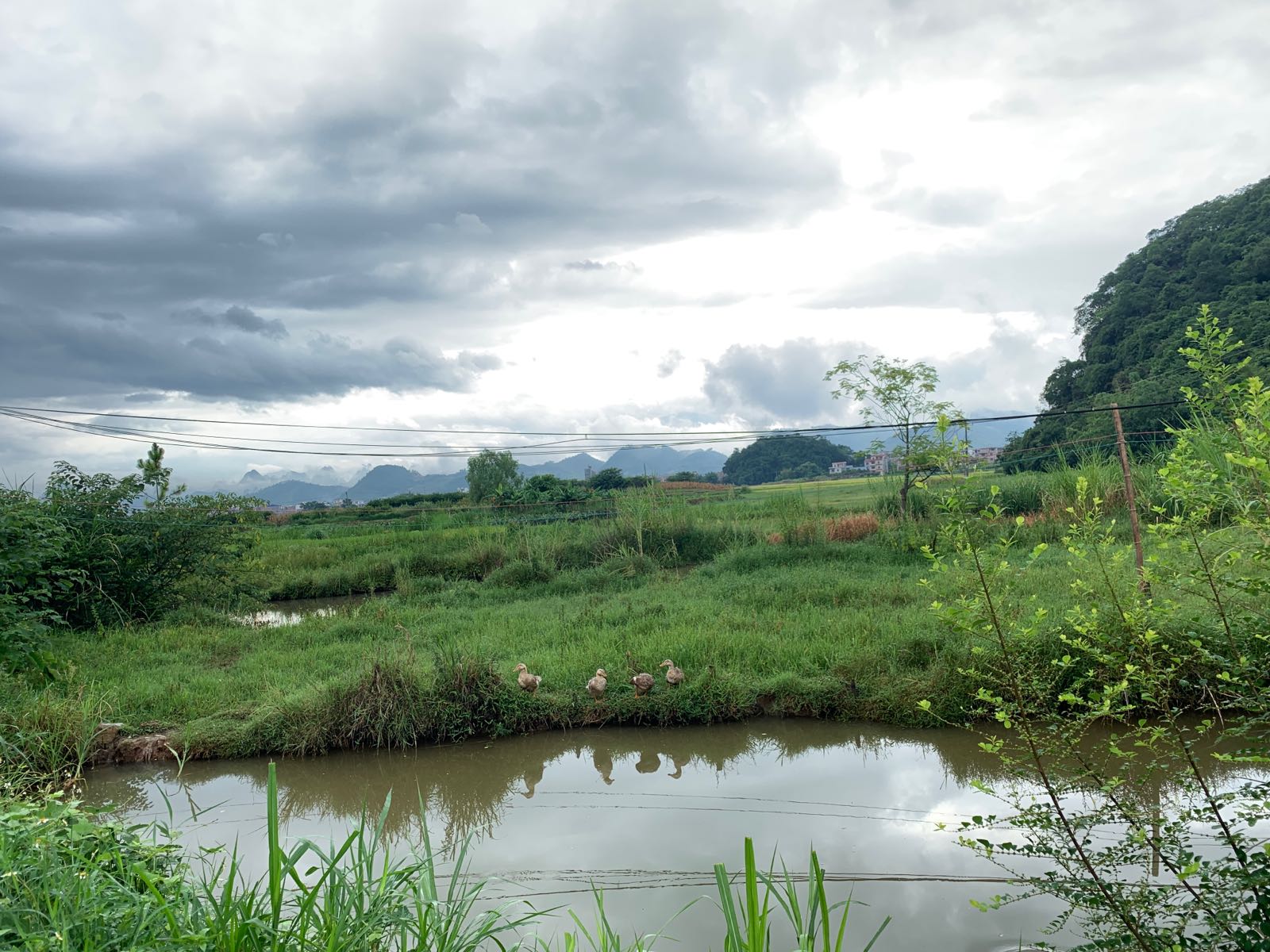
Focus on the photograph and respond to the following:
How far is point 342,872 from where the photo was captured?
8.16 ft

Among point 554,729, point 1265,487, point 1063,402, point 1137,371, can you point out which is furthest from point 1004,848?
point 1063,402

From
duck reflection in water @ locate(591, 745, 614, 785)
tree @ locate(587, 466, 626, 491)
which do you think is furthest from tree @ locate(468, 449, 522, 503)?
duck reflection in water @ locate(591, 745, 614, 785)

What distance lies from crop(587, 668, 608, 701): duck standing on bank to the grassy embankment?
84 millimetres

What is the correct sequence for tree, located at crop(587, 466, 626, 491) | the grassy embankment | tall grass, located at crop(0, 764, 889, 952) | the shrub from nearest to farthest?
1. tall grass, located at crop(0, 764, 889, 952)
2. the grassy embankment
3. the shrub
4. tree, located at crop(587, 466, 626, 491)

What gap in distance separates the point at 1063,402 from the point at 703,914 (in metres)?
28.4

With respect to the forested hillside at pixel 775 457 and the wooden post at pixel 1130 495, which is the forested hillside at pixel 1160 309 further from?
the wooden post at pixel 1130 495

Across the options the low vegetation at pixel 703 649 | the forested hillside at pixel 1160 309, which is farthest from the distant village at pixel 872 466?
the forested hillside at pixel 1160 309

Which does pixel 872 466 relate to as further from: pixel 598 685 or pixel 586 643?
pixel 598 685

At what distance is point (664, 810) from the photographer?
5.48 m

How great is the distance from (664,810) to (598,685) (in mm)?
1681

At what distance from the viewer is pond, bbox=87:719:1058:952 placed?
13.3 ft

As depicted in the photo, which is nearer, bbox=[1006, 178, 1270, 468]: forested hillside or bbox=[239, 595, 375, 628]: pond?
bbox=[239, 595, 375, 628]: pond

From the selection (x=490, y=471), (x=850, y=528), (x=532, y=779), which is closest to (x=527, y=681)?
(x=532, y=779)

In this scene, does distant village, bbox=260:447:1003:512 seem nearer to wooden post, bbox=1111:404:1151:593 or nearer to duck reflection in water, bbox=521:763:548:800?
Answer: wooden post, bbox=1111:404:1151:593
